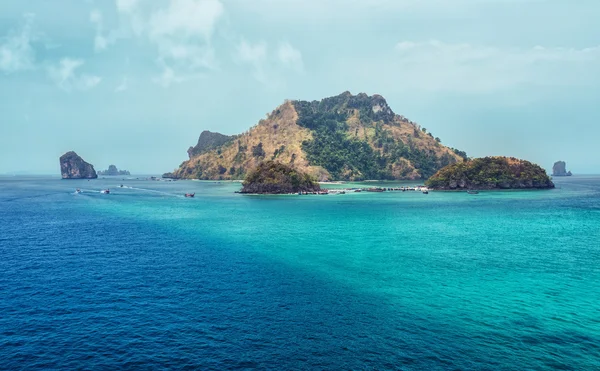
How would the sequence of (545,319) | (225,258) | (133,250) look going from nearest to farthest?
(545,319), (225,258), (133,250)

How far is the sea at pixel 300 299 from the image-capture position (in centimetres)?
3683

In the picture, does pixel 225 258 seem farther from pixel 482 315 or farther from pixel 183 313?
pixel 482 315

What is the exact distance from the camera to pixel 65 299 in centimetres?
5097

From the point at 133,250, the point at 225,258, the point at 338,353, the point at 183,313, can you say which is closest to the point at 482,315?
the point at 338,353

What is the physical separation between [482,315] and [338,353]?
67.5 feet

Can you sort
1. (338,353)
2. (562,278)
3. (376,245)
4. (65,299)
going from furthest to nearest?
(376,245)
(562,278)
(65,299)
(338,353)

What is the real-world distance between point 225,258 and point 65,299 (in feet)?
95.2

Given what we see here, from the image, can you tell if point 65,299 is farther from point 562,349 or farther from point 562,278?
point 562,278

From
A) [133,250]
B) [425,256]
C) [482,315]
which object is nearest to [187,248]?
[133,250]

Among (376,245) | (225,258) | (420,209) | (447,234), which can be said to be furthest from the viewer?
(420,209)

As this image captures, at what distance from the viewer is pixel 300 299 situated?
51.8 m

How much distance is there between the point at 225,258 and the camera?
245 feet

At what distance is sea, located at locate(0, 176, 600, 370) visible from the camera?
36.8 meters

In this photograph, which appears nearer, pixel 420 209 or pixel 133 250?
pixel 133 250
